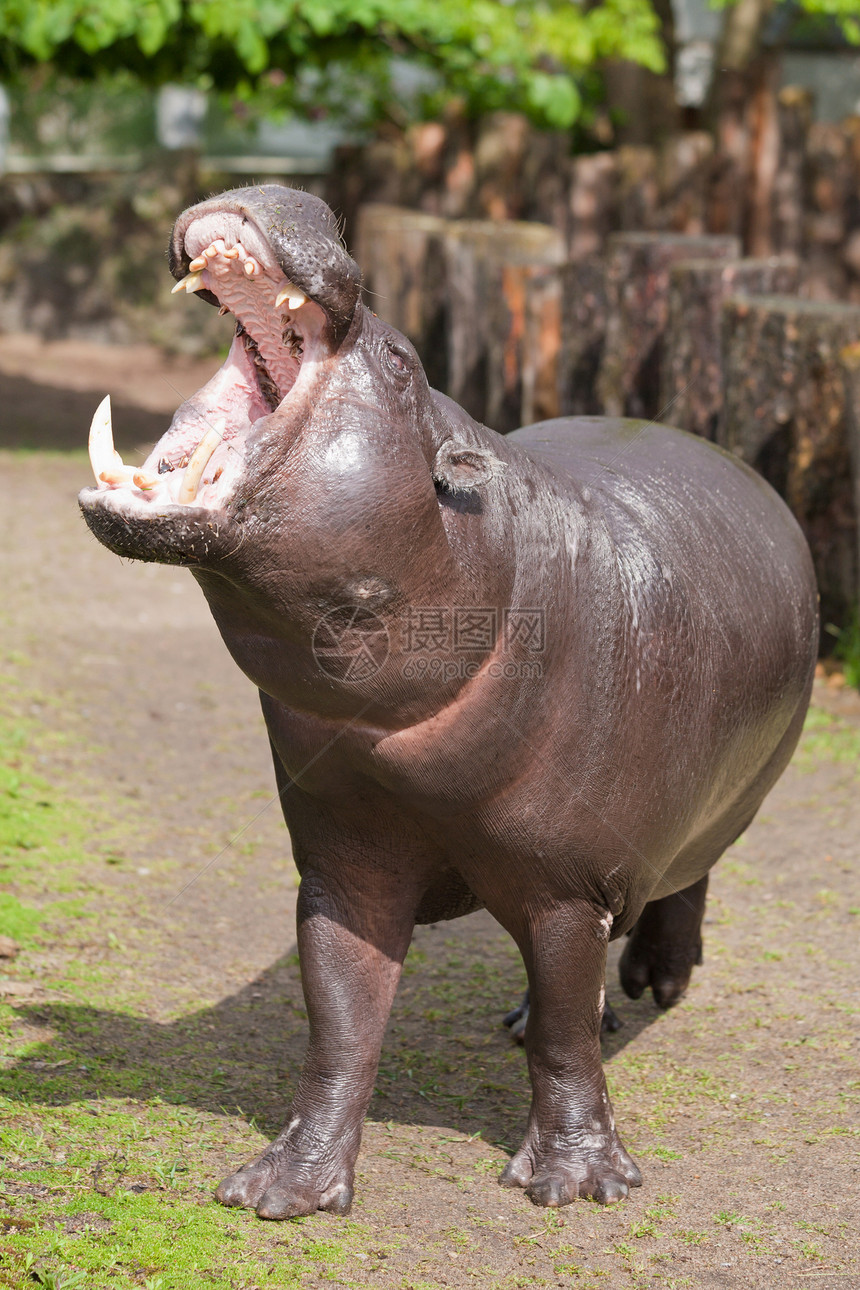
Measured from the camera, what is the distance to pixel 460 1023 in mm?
4008

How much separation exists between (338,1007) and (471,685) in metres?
0.80

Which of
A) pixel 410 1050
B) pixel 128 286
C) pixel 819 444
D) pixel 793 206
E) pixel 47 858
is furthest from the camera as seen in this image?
pixel 128 286

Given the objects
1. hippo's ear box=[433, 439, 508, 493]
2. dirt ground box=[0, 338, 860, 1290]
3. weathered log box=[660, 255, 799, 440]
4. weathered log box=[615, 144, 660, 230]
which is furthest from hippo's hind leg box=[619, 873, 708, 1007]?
weathered log box=[615, 144, 660, 230]

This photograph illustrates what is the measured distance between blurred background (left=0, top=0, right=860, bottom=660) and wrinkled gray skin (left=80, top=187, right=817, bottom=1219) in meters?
2.01

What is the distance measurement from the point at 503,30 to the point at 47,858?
794cm

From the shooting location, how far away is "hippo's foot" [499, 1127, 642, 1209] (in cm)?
302

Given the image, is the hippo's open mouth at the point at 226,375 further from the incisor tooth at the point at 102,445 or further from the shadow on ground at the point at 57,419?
the shadow on ground at the point at 57,419

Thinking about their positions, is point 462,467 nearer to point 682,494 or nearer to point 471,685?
point 471,685

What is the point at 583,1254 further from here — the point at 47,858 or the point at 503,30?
the point at 503,30

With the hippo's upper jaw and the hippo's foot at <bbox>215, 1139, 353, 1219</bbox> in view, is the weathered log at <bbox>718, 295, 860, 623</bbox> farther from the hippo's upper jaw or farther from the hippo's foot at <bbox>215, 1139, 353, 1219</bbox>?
the hippo's upper jaw

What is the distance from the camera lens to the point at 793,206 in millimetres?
10406

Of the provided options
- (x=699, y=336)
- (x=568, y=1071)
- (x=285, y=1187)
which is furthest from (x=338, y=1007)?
(x=699, y=336)

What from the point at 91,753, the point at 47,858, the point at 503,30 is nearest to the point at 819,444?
the point at 91,753

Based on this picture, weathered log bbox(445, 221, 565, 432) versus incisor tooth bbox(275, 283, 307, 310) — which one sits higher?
incisor tooth bbox(275, 283, 307, 310)
